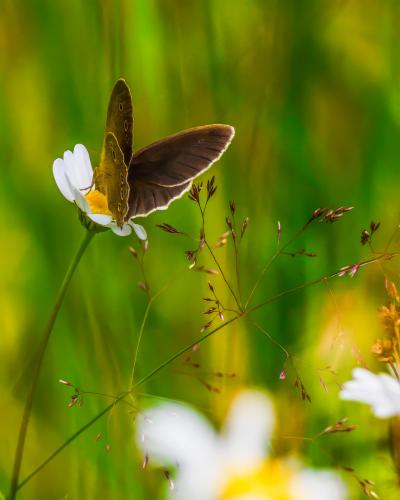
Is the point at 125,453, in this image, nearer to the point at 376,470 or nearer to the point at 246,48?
the point at 376,470

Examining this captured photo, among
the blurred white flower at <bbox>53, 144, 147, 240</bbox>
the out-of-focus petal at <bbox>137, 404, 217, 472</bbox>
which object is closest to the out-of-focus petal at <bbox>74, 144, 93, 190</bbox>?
the blurred white flower at <bbox>53, 144, 147, 240</bbox>

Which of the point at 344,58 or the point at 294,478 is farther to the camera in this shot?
the point at 344,58

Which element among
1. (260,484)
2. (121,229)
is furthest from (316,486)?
(121,229)

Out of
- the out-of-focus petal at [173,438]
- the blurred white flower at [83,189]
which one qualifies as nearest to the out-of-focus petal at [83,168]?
the blurred white flower at [83,189]

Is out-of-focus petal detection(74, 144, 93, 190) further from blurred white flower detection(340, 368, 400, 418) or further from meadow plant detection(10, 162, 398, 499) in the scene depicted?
blurred white flower detection(340, 368, 400, 418)

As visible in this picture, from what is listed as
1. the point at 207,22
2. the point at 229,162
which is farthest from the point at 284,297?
the point at 207,22

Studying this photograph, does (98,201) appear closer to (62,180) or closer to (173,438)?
(62,180)

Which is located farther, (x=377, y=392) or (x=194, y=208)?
(x=194, y=208)
